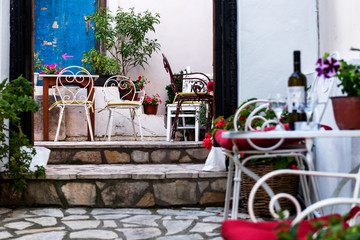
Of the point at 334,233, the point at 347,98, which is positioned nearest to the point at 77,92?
the point at 347,98

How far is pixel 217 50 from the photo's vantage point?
11.5 ft

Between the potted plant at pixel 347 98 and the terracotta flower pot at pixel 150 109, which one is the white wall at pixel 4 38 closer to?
the potted plant at pixel 347 98

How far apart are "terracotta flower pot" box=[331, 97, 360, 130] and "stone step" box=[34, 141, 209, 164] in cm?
265

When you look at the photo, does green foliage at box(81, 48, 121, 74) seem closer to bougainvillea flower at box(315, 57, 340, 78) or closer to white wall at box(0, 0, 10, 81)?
white wall at box(0, 0, 10, 81)

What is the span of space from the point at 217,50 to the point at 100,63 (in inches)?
146

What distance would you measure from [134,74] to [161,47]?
0.67 m

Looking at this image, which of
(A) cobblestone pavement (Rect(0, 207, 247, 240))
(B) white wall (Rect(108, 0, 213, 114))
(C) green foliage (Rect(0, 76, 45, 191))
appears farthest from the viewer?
(B) white wall (Rect(108, 0, 213, 114))

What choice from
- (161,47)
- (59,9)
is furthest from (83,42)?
(161,47)

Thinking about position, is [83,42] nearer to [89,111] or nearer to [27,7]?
[89,111]

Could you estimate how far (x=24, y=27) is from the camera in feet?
11.6

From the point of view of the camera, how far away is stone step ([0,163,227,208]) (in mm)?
3258

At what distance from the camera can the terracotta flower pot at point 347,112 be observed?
1625 millimetres

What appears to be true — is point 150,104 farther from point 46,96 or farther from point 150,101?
point 46,96

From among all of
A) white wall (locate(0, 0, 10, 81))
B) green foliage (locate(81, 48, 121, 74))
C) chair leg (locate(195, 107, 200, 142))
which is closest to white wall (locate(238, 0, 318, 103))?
white wall (locate(0, 0, 10, 81))
